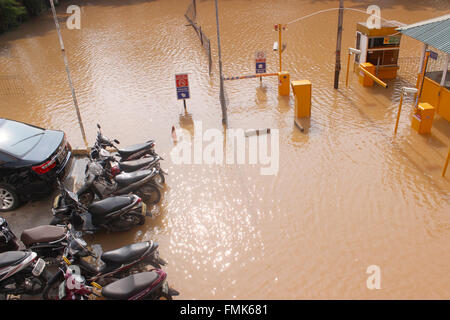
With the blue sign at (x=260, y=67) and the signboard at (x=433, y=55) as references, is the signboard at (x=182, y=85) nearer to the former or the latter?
the blue sign at (x=260, y=67)

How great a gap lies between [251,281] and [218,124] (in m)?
5.83

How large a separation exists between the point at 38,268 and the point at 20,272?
238 millimetres

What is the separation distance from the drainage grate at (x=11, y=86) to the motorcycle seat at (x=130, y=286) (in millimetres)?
11669

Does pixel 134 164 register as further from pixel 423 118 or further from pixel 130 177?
pixel 423 118

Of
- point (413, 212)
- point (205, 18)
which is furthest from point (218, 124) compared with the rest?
point (205, 18)

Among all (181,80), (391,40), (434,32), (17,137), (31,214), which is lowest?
(31,214)

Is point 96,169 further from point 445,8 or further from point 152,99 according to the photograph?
point 445,8

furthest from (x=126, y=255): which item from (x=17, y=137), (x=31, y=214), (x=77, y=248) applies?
(x=17, y=137)

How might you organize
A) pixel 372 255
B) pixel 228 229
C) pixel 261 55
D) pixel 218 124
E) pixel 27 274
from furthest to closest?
pixel 261 55 → pixel 218 124 → pixel 228 229 → pixel 372 255 → pixel 27 274

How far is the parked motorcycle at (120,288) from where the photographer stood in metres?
5.10

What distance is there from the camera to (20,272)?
5.59m

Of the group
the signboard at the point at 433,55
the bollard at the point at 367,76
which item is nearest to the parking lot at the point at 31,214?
the bollard at the point at 367,76

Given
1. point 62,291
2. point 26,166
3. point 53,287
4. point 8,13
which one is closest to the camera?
point 62,291

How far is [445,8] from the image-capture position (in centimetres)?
2128
